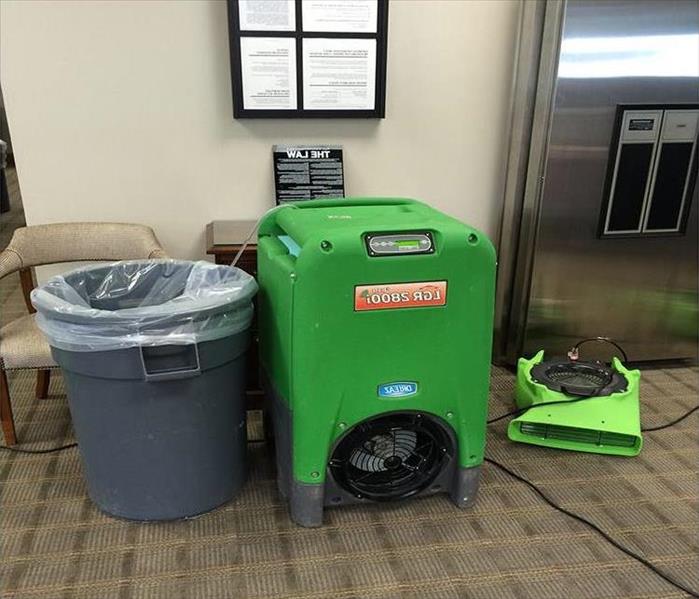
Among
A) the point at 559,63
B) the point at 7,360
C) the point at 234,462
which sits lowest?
the point at 234,462

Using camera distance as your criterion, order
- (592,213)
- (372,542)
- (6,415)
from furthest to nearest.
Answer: (592,213) < (6,415) < (372,542)

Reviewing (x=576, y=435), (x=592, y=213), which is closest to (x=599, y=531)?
(x=576, y=435)

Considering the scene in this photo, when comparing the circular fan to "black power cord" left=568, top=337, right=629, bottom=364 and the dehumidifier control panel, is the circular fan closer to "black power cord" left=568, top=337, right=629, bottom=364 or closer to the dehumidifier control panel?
"black power cord" left=568, top=337, right=629, bottom=364

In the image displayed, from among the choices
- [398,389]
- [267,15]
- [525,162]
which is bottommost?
[398,389]

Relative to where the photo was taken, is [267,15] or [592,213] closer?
[267,15]

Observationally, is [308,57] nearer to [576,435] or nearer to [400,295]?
[400,295]

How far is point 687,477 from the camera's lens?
1.84 meters

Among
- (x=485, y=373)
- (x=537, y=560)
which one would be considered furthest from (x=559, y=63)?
(x=537, y=560)

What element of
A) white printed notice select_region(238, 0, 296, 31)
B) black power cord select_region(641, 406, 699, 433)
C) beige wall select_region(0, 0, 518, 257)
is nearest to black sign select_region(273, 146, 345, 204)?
beige wall select_region(0, 0, 518, 257)

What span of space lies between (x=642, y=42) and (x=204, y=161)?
1.56 metres

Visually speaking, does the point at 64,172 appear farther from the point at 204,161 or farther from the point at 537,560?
the point at 537,560

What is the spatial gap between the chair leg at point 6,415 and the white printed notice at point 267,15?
4.50 ft

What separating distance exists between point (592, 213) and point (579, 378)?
63 cm

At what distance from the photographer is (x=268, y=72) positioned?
216 centimetres
